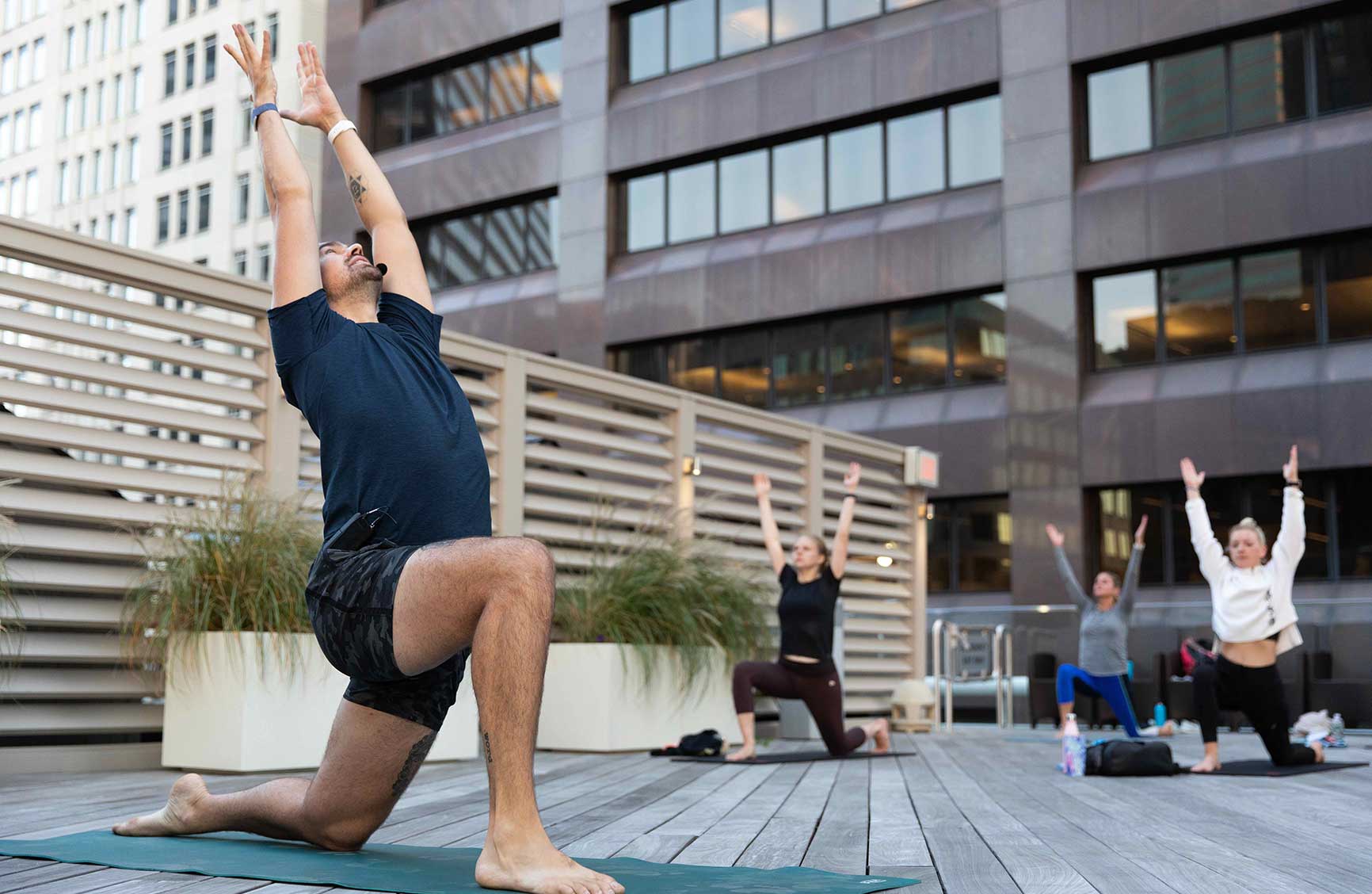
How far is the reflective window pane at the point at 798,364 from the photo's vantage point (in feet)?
75.9

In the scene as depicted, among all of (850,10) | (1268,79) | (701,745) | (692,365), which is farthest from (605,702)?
(850,10)

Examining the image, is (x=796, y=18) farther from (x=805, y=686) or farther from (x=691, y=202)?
(x=805, y=686)

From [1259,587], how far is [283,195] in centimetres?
676

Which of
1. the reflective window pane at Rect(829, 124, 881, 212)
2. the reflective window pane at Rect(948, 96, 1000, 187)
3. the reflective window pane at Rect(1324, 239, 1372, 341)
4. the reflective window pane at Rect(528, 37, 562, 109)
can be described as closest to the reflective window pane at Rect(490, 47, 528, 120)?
the reflective window pane at Rect(528, 37, 562, 109)

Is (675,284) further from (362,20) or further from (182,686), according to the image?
(182,686)

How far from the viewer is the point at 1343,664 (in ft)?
46.1

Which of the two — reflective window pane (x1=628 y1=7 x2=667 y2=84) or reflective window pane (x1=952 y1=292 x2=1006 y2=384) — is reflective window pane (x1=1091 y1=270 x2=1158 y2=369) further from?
reflective window pane (x1=628 y1=7 x2=667 y2=84)

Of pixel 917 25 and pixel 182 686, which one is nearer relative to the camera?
pixel 182 686

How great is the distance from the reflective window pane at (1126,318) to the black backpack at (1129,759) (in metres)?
13.1

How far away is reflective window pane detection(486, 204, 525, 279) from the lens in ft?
87.0

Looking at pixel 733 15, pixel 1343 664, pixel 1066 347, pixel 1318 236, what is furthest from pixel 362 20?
pixel 1343 664

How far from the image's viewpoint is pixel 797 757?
9.27 metres

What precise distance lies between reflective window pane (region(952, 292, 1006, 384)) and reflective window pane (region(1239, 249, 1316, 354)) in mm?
3380

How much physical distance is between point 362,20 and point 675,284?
32.8 ft
